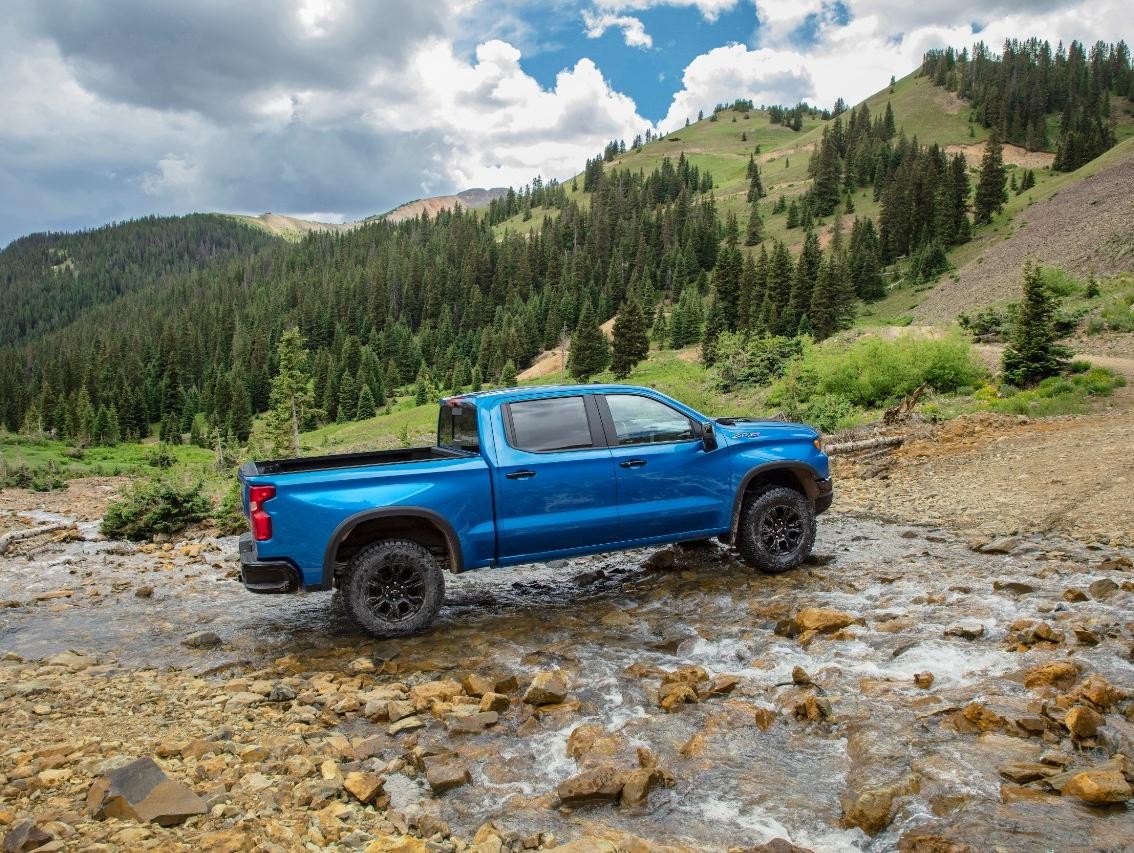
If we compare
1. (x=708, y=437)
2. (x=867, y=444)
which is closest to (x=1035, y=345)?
(x=867, y=444)

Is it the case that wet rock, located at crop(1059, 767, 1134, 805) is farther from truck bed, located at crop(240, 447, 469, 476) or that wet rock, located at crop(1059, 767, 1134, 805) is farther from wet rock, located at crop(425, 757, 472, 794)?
truck bed, located at crop(240, 447, 469, 476)

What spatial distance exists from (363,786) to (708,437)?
5.16m

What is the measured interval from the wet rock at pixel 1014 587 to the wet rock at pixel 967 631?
131 centimetres

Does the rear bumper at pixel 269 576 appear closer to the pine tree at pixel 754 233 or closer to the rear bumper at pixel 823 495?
the rear bumper at pixel 823 495

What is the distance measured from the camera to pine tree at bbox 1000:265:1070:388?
862 inches

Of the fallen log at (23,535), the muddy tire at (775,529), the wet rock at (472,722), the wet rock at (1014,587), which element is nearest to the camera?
the wet rock at (472,722)

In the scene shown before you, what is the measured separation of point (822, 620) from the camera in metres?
6.58

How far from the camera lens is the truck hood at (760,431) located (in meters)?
8.21

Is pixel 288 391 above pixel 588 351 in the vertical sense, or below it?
below

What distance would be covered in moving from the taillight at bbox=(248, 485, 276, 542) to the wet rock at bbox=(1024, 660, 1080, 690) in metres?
6.27

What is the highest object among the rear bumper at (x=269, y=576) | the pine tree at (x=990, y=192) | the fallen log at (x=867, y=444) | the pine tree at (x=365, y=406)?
the pine tree at (x=990, y=192)

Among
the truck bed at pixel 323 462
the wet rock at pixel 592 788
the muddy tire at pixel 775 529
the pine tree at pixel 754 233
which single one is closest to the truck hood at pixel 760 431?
the muddy tire at pixel 775 529

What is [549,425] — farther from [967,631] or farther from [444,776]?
[967,631]

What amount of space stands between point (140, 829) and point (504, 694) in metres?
2.57
